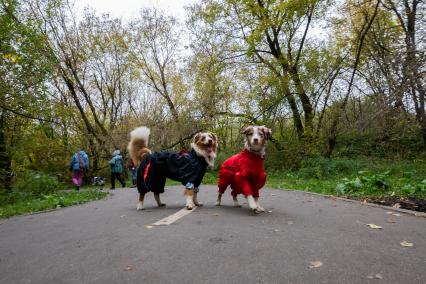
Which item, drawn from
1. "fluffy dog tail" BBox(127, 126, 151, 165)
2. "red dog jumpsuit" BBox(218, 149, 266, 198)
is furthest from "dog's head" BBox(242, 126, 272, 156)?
"fluffy dog tail" BBox(127, 126, 151, 165)

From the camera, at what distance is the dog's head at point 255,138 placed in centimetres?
629

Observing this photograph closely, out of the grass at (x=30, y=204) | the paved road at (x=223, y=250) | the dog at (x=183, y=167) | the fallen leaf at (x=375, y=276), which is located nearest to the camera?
the fallen leaf at (x=375, y=276)

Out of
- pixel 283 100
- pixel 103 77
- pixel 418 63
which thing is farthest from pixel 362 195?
pixel 103 77

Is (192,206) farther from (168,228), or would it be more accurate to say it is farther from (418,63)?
(418,63)

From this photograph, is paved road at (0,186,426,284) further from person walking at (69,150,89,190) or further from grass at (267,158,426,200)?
person walking at (69,150,89,190)

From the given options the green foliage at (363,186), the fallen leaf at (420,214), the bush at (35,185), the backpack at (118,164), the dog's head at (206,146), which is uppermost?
the dog's head at (206,146)

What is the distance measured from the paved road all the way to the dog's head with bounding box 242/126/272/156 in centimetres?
123

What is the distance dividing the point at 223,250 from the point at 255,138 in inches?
113

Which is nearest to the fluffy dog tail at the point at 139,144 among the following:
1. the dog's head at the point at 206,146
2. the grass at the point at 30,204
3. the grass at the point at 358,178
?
the dog's head at the point at 206,146

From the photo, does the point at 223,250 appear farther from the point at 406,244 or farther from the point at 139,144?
the point at 139,144

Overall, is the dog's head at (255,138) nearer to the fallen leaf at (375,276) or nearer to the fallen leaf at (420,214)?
the fallen leaf at (420,214)

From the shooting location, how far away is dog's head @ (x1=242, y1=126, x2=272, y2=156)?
20.6 ft

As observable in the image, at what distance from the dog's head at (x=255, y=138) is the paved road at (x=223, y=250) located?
4.03 feet

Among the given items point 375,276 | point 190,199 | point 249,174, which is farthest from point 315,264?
point 190,199
